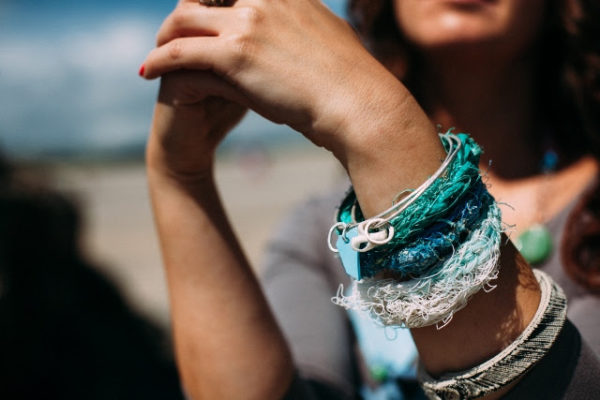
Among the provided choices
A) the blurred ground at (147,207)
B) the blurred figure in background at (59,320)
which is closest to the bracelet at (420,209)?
the blurred ground at (147,207)

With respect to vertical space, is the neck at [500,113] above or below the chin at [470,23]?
below

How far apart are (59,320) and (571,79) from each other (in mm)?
3180

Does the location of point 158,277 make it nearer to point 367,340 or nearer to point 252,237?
point 252,237

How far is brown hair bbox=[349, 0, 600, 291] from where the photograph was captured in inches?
51.6

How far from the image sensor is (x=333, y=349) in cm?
141

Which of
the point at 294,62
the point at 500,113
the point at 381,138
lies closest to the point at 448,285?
the point at 381,138

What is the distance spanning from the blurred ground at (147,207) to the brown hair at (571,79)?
21.2 inches

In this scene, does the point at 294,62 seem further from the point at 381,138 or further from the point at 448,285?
the point at 448,285

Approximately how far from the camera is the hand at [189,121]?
3.03 ft

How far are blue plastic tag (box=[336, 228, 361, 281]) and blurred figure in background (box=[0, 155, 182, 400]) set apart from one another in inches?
110

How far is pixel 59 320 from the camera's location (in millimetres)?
3363

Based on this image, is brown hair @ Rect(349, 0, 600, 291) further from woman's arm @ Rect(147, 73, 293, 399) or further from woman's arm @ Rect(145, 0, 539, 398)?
woman's arm @ Rect(147, 73, 293, 399)

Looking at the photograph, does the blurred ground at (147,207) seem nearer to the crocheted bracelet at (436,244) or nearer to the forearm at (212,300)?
the forearm at (212,300)

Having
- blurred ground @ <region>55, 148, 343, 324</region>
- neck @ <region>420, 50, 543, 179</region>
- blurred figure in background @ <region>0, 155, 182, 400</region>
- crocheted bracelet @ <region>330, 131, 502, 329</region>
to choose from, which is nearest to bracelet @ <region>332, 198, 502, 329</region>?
crocheted bracelet @ <region>330, 131, 502, 329</region>
